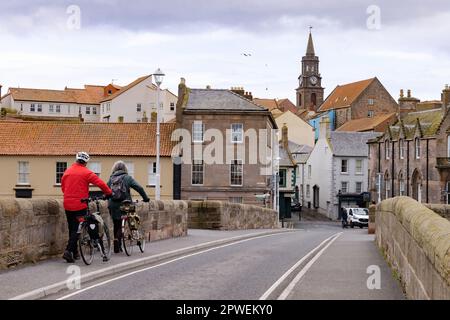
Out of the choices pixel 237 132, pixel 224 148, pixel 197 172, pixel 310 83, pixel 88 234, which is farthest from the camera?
pixel 310 83

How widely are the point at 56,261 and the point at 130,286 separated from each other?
2.63m

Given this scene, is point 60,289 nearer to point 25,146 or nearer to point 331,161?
point 25,146

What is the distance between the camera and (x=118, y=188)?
14.5 meters

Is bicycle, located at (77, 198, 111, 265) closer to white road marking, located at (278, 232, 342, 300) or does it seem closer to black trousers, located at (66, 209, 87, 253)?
black trousers, located at (66, 209, 87, 253)

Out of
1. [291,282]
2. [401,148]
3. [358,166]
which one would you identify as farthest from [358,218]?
[291,282]

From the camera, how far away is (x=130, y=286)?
36.0ft

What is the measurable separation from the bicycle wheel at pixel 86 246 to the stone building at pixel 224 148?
39.1 meters

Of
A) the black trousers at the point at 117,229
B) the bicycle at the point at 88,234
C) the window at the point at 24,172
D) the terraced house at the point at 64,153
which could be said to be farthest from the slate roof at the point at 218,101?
the bicycle at the point at 88,234

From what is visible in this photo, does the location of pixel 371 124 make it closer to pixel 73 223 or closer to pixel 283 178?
pixel 283 178

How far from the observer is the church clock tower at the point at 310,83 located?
17612cm

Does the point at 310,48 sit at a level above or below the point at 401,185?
above

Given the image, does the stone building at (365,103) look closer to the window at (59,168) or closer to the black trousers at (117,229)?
the window at (59,168)

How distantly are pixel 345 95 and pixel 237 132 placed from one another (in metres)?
81.5

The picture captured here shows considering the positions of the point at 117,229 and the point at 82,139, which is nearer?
the point at 117,229
